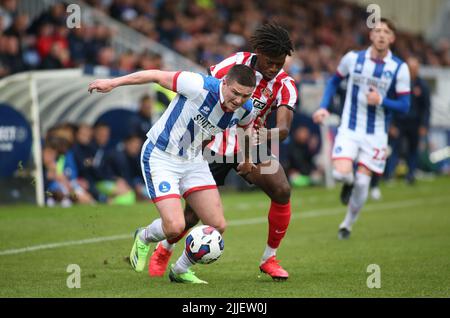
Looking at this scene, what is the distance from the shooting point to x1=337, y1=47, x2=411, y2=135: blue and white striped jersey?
11.2 metres

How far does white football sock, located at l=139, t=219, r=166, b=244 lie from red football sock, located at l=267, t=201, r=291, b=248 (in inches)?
39.8

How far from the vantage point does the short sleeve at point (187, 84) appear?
7.65m

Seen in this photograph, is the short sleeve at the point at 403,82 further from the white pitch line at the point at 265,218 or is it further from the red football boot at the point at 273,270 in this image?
the red football boot at the point at 273,270

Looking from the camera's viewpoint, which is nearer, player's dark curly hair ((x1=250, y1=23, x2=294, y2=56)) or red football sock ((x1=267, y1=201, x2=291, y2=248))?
player's dark curly hair ((x1=250, y1=23, x2=294, y2=56))

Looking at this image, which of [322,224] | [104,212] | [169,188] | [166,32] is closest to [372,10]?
[322,224]

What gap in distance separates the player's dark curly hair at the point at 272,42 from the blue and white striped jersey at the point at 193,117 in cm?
50

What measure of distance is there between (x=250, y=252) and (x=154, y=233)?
7.34ft

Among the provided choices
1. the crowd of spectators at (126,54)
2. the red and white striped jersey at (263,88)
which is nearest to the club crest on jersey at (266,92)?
the red and white striped jersey at (263,88)

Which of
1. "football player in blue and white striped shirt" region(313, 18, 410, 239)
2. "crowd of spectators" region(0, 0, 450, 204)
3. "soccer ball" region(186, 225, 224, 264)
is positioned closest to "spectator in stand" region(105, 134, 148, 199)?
"crowd of spectators" region(0, 0, 450, 204)

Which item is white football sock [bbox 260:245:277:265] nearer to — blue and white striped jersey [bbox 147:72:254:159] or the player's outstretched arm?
blue and white striped jersey [bbox 147:72:254:159]

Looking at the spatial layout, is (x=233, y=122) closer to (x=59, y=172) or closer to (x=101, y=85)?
(x=101, y=85)

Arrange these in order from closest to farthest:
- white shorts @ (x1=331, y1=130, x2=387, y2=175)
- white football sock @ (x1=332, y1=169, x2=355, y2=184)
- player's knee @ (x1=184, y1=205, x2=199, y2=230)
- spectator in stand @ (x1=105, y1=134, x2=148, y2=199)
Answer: player's knee @ (x1=184, y1=205, x2=199, y2=230), white football sock @ (x1=332, y1=169, x2=355, y2=184), white shorts @ (x1=331, y1=130, x2=387, y2=175), spectator in stand @ (x1=105, y1=134, x2=148, y2=199)

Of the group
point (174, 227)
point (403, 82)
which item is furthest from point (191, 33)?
point (174, 227)

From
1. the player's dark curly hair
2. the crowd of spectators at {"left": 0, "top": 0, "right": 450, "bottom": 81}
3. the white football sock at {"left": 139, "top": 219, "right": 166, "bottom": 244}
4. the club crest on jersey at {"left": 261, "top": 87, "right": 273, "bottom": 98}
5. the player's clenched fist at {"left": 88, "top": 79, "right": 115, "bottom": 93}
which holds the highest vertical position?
the crowd of spectators at {"left": 0, "top": 0, "right": 450, "bottom": 81}
